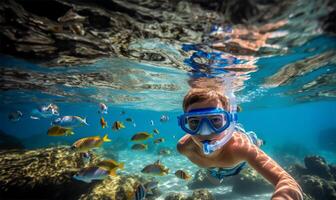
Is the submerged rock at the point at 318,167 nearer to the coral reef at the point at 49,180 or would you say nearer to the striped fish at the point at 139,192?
the coral reef at the point at 49,180

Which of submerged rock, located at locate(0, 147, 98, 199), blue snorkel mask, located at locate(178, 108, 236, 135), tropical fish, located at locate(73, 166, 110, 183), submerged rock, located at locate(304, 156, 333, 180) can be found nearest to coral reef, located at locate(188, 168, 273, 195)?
submerged rock, located at locate(304, 156, 333, 180)

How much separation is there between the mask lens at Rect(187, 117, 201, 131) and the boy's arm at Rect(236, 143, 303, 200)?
0.98 m

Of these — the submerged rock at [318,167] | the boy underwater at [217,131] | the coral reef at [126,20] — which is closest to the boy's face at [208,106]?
the boy underwater at [217,131]

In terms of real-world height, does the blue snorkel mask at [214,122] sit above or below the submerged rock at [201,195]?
above

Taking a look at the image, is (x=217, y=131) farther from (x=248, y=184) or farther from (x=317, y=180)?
(x=317, y=180)

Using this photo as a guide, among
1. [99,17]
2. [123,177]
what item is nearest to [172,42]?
[99,17]

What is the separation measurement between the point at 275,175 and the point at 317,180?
14.0 m

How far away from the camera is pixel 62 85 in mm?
23172

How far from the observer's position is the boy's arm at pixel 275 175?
3.09m

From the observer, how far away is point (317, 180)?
577 inches

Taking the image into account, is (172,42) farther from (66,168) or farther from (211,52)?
(66,168)

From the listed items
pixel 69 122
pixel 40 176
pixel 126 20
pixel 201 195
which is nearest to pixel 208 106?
pixel 126 20

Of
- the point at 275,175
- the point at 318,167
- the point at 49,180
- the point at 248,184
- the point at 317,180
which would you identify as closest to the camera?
the point at 275,175

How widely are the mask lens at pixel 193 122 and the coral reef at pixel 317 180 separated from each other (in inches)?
462
